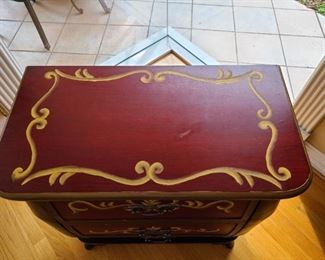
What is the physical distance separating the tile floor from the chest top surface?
2.85 feet

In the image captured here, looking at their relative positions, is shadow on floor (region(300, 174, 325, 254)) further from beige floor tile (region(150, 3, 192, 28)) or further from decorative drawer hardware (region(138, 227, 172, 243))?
beige floor tile (region(150, 3, 192, 28))

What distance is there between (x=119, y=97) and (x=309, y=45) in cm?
138

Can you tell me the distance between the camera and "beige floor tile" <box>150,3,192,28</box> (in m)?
1.74

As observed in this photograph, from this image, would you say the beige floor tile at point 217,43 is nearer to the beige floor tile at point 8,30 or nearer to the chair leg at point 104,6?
the chair leg at point 104,6

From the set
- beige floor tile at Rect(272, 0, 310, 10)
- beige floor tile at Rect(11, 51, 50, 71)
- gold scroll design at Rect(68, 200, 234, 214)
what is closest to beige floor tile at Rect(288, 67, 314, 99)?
beige floor tile at Rect(272, 0, 310, 10)

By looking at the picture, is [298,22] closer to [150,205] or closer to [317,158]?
[317,158]

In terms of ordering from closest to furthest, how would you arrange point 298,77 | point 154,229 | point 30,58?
point 154,229 < point 298,77 < point 30,58

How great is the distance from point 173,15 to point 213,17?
253 mm

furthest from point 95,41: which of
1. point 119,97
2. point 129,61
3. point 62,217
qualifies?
point 62,217

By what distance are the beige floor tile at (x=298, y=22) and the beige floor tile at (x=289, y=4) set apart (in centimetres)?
5

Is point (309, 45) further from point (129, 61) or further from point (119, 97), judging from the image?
point (119, 97)

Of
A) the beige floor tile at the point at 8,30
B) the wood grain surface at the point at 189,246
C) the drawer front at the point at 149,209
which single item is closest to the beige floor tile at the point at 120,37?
the beige floor tile at the point at 8,30

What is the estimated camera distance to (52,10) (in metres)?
1.83

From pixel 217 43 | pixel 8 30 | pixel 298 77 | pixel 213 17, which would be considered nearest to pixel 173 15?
pixel 213 17
